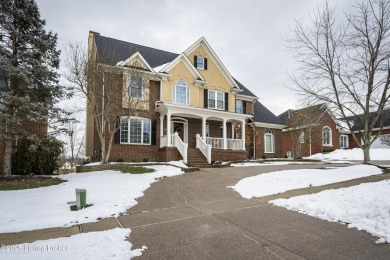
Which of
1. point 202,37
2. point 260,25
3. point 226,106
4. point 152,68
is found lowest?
point 226,106

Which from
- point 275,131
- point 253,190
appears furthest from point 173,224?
point 275,131

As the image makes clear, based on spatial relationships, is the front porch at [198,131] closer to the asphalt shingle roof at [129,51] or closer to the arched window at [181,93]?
the arched window at [181,93]

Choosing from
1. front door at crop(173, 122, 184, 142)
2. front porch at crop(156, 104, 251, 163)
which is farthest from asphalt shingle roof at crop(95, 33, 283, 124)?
front door at crop(173, 122, 184, 142)

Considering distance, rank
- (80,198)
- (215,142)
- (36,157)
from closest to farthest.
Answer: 1. (80,198)
2. (36,157)
3. (215,142)

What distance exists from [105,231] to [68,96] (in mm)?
10457

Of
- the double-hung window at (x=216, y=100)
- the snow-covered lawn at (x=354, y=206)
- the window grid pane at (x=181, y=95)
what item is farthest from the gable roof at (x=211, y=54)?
the snow-covered lawn at (x=354, y=206)

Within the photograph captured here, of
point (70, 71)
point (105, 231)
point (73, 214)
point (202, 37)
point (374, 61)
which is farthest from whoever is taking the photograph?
point (202, 37)

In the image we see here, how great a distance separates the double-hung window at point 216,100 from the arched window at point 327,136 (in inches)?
592

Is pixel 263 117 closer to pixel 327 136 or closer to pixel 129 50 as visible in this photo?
pixel 327 136

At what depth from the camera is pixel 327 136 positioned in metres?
29.9

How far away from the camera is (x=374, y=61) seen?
40.7 feet

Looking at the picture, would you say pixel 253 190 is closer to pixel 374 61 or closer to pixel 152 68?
pixel 374 61

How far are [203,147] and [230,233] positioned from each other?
13230mm

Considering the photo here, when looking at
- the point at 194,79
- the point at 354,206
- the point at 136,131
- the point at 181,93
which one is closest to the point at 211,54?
the point at 194,79
